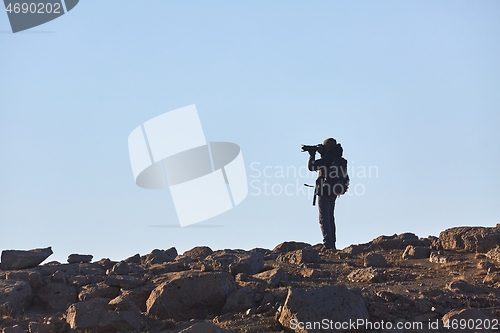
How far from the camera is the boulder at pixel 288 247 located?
14539 mm

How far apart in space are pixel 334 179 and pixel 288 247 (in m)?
1.79

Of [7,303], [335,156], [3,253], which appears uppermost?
[335,156]

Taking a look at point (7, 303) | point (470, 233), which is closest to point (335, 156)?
point (470, 233)

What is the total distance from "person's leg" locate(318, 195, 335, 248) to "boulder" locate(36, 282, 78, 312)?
19.3 feet

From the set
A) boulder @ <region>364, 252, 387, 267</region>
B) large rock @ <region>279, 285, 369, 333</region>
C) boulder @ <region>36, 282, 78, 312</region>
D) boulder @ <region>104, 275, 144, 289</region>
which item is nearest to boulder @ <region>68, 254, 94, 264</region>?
boulder @ <region>36, 282, 78, 312</region>

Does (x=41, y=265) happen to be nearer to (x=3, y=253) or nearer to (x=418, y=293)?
(x=3, y=253)

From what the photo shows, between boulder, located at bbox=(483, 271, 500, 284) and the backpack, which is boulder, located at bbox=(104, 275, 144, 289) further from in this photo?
the backpack

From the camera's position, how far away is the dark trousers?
587 inches

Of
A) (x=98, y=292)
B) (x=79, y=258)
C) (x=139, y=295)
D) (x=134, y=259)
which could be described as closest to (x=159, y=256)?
(x=134, y=259)

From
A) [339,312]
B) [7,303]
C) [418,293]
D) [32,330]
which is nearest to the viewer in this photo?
[339,312]

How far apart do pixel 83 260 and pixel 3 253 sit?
1.50 meters

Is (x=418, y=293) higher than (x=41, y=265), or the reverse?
(x=41, y=265)

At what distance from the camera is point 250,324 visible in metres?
8.94

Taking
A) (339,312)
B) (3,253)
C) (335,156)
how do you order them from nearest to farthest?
(339,312)
(3,253)
(335,156)
